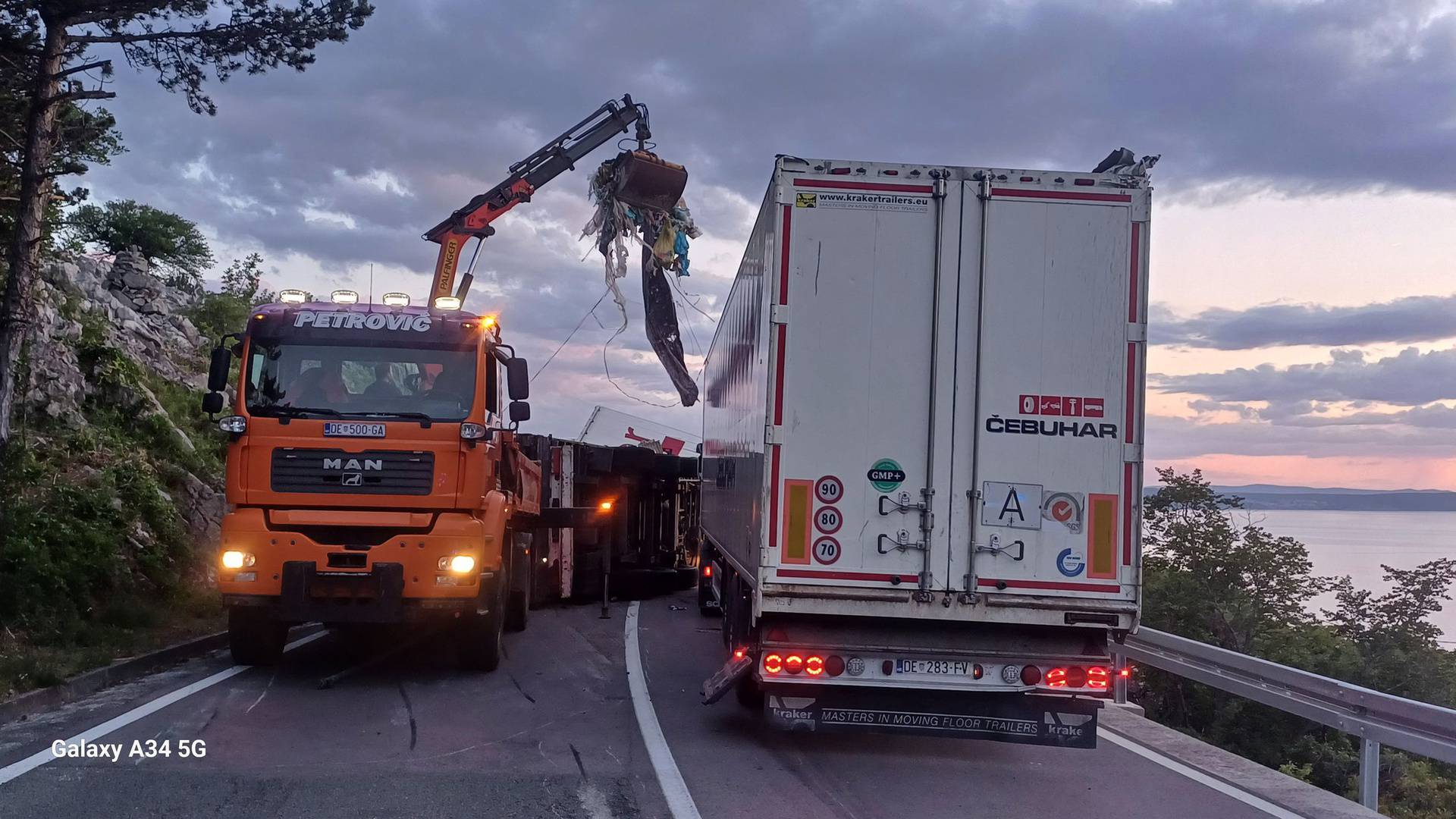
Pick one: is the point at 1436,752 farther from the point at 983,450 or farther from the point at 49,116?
the point at 49,116

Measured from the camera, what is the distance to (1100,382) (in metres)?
7.17

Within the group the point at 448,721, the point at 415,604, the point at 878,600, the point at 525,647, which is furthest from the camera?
the point at 525,647

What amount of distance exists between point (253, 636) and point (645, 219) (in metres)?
6.11

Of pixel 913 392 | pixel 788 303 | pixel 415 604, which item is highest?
pixel 788 303

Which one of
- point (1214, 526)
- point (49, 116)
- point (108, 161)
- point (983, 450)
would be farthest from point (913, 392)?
point (108, 161)

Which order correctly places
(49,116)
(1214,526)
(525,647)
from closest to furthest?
(49,116) → (525,647) → (1214,526)

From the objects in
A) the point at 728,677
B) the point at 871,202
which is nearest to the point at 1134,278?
the point at 871,202

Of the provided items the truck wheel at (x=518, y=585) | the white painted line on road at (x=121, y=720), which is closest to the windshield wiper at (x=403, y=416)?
the white painted line on road at (x=121, y=720)

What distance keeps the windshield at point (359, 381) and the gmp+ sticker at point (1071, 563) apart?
536cm

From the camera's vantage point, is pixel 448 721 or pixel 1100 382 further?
pixel 448 721

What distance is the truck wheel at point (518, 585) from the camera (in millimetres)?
12758

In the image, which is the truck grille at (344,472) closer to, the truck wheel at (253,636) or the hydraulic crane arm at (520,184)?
the truck wheel at (253,636)

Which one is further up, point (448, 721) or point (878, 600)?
point (878, 600)

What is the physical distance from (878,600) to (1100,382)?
6.55 feet
